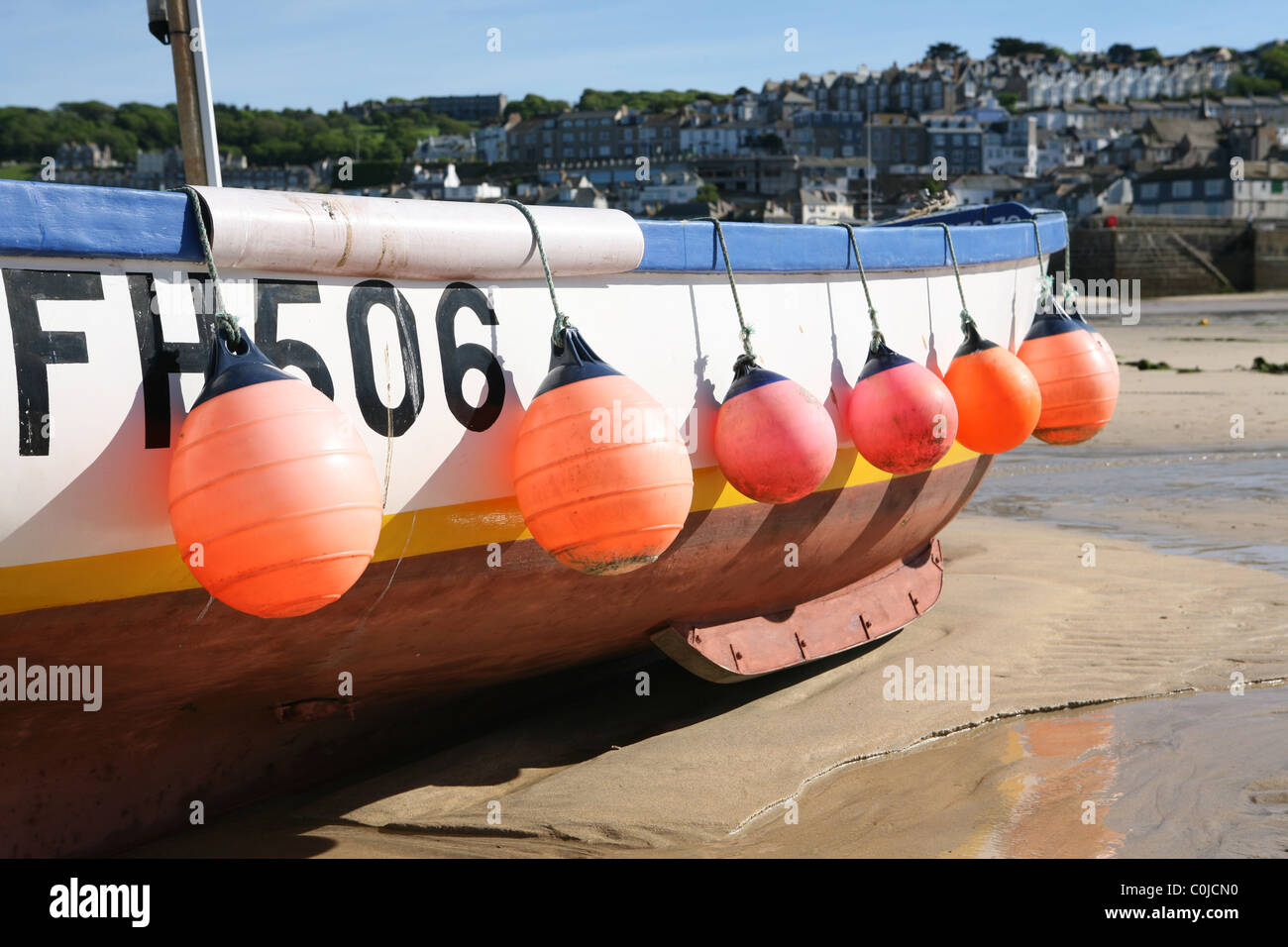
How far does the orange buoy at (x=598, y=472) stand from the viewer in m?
3.44

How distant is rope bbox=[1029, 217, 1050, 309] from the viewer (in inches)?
238

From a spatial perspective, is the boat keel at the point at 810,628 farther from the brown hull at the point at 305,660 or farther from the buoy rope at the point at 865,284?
the buoy rope at the point at 865,284

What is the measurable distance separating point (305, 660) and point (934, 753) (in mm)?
2281

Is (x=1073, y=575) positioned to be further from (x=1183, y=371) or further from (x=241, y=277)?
(x=1183, y=371)

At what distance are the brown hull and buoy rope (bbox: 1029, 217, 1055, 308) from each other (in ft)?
5.89

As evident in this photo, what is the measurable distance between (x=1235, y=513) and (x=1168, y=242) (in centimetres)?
4722

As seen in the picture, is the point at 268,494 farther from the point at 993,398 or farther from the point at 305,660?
the point at 993,398

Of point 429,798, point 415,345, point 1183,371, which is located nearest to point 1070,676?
point 429,798

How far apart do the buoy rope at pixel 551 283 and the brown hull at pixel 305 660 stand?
2.16 ft

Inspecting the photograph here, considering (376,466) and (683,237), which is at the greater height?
(683,237)

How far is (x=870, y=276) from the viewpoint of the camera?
525cm

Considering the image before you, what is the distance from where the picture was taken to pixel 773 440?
4020 mm
